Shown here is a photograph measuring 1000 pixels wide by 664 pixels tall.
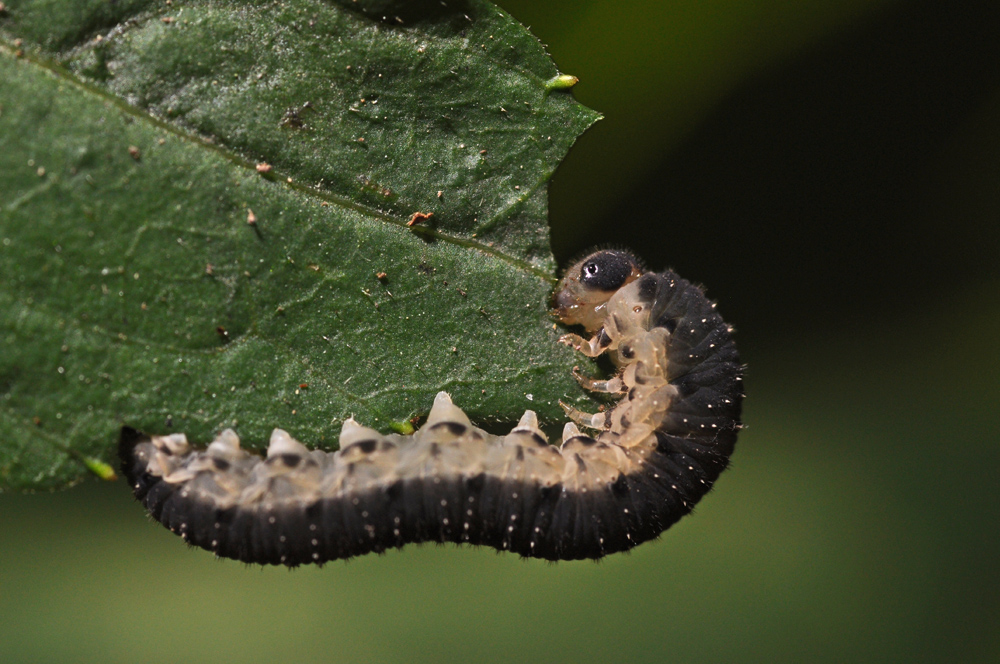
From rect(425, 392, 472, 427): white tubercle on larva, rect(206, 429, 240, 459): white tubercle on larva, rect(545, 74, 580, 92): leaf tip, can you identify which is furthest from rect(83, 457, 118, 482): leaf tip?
rect(545, 74, 580, 92): leaf tip

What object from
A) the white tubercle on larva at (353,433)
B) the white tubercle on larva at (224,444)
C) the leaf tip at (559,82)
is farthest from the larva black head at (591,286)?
the white tubercle on larva at (224,444)

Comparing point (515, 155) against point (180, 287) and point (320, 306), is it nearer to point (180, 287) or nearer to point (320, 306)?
point (320, 306)

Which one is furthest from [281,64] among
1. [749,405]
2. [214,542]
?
[749,405]

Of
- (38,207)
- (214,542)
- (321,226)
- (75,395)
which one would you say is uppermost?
(321,226)

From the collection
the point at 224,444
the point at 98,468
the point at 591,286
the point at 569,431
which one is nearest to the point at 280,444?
the point at 224,444

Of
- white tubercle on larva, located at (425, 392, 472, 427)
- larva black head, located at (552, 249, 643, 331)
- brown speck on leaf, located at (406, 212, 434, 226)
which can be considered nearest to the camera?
brown speck on leaf, located at (406, 212, 434, 226)

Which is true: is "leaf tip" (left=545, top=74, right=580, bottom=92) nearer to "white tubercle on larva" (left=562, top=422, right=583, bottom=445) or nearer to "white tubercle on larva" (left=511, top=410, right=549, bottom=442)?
"white tubercle on larva" (left=511, top=410, right=549, bottom=442)

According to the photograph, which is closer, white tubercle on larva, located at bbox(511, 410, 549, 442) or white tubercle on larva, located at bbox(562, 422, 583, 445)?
white tubercle on larva, located at bbox(511, 410, 549, 442)
